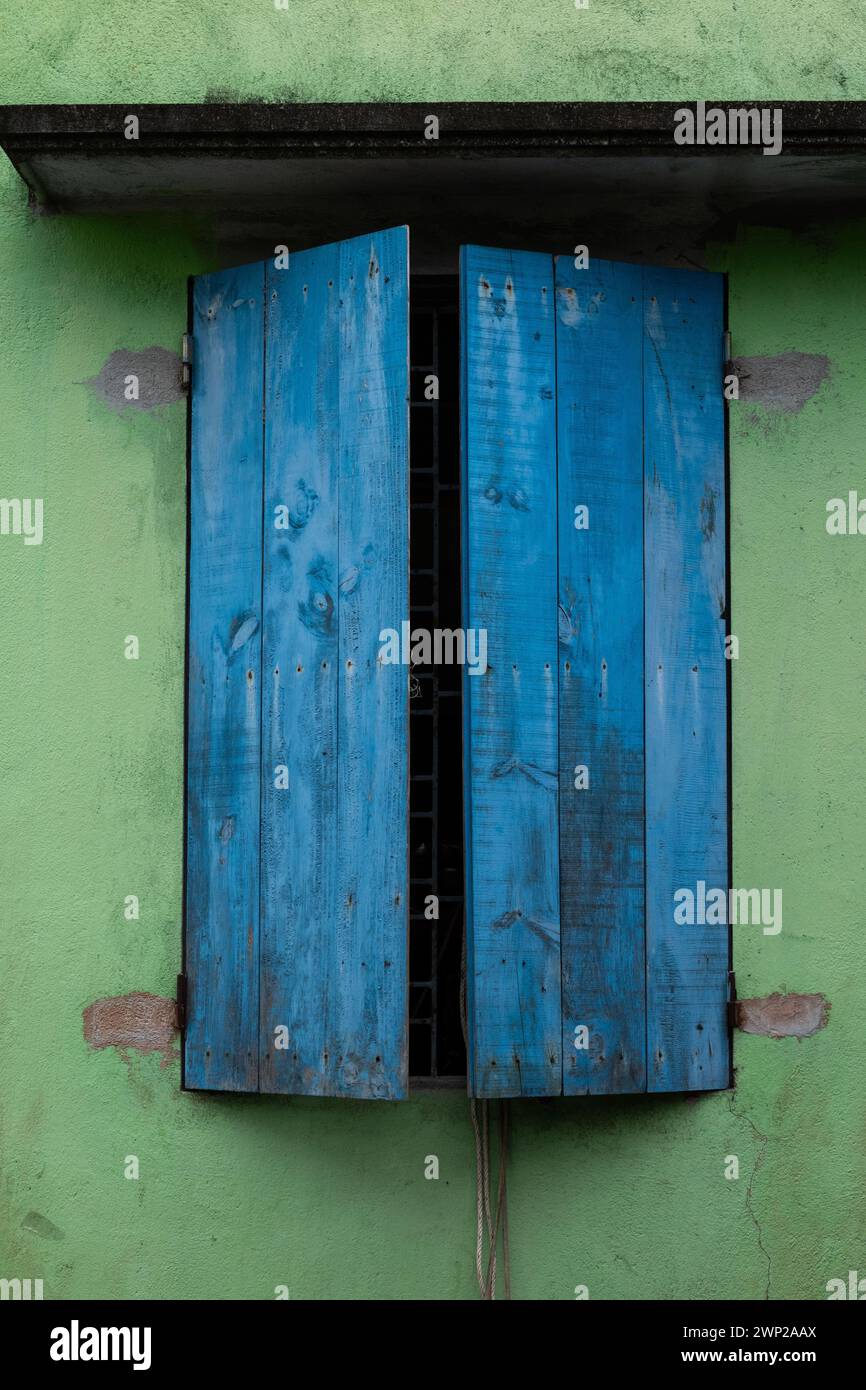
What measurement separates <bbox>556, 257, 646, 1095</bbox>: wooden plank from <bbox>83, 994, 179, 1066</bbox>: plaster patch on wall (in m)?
1.11

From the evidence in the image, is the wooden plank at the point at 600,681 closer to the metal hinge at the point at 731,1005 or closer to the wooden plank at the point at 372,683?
the metal hinge at the point at 731,1005

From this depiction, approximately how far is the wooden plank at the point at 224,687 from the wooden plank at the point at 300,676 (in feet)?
0.15

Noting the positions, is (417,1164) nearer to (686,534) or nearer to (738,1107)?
(738,1107)

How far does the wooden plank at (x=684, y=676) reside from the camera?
4.07 meters

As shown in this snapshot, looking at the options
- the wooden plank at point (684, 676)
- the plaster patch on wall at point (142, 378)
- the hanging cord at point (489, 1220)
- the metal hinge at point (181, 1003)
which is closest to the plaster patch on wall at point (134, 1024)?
the metal hinge at point (181, 1003)

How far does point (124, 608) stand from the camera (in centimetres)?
428

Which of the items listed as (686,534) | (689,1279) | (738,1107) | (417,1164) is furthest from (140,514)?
(689,1279)

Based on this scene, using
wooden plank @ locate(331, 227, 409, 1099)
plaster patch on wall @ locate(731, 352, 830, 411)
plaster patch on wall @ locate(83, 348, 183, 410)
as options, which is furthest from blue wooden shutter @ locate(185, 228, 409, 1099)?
plaster patch on wall @ locate(731, 352, 830, 411)

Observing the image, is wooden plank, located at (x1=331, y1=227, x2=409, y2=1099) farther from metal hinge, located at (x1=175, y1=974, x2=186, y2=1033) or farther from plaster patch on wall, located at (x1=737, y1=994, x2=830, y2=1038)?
plaster patch on wall, located at (x1=737, y1=994, x2=830, y2=1038)

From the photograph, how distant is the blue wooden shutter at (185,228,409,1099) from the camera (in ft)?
12.8

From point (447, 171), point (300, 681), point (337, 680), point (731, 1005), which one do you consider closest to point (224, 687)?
point (300, 681)

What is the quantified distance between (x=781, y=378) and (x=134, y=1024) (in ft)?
8.51

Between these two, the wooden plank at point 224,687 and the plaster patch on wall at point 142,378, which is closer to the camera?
the wooden plank at point 224,687

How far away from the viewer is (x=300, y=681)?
13.2ft
